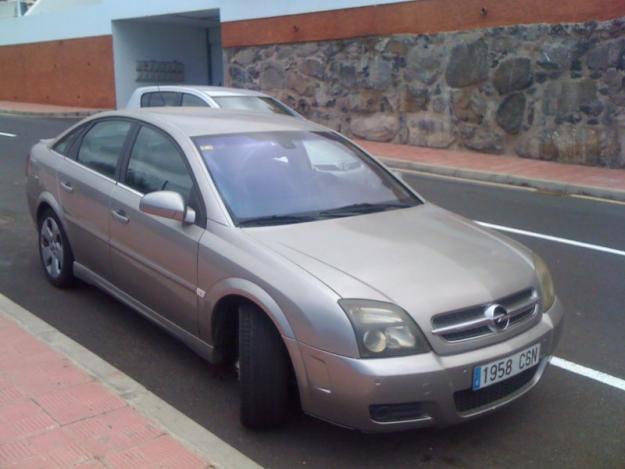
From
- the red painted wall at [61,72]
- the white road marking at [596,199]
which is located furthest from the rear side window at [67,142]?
the red painted wall at [61,72]

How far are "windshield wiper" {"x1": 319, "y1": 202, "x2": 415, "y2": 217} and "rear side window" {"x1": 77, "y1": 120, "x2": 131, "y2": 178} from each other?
1.68 m

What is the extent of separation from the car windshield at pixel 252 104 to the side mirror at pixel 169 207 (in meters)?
5.61

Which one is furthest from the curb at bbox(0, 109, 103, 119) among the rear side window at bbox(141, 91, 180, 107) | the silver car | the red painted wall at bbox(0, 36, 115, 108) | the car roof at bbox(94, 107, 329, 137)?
the car roof at bbox(94, 107, 329, 137)

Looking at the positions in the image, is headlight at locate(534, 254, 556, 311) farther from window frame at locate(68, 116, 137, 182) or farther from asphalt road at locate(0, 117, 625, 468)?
window frame at locate(68, 116, 137, 182)

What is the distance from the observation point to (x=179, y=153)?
4602 millimetres

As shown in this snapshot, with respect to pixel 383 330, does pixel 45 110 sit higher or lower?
lower

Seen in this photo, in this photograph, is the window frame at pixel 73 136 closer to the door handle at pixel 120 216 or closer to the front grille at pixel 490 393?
the door handle at pixel 120 216

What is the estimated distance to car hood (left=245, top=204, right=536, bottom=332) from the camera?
3492 mm

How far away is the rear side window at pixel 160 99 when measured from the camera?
1030 cm

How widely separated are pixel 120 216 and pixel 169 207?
823 mm

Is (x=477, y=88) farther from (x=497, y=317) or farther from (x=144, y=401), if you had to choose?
(x=144, y=401)

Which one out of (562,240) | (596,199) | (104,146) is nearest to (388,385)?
(104,146)

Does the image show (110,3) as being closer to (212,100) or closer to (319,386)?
(212,100)

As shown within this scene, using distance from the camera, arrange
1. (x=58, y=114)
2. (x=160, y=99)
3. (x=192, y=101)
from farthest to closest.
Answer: (x=58, y=114)
(x=160, y=99)
(x=192, y=101)
